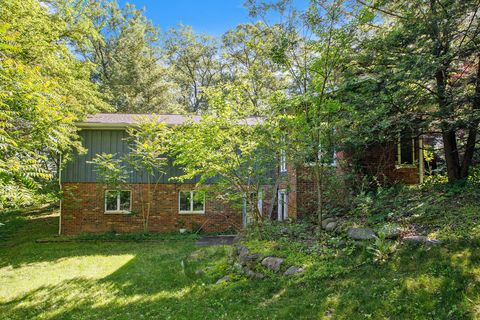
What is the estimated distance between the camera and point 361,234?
20.3 feet

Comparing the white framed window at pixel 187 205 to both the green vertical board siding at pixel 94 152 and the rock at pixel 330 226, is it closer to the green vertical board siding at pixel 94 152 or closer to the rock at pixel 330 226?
the green vertical board siding at pixel 94 152

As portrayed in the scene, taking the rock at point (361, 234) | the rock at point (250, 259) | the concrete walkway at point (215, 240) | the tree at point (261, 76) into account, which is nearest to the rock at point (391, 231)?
the rock at point (361, 234)

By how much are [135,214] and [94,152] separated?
356 cm

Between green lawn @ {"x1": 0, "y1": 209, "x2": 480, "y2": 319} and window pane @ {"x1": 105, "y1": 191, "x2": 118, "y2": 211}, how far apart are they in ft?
15.8

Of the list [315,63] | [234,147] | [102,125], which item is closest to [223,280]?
[234,147]

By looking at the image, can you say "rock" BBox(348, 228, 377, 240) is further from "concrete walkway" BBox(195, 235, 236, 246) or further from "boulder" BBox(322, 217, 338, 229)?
"concrete walkway" BBox(195, 235, 236, 246)

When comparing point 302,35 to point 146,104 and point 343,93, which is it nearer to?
point 343,93

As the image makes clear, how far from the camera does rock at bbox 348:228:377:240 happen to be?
604cm

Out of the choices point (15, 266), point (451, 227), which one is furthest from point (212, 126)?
point (15, 266)

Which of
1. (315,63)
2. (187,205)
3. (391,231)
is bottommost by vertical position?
(187,205)

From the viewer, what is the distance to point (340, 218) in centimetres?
779

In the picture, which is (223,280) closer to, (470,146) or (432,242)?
(432,242)

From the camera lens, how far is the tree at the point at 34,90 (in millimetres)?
4657

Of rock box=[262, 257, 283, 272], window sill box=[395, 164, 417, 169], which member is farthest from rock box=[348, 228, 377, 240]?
window sill box=[395, 164, 417, 169]
